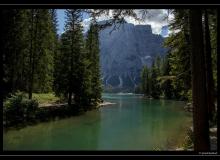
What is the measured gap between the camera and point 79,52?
16.6 meters

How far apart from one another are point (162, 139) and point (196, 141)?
5245mm

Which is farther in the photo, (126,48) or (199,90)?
(126,48)

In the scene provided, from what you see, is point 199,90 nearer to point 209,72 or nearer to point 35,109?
point 209,72

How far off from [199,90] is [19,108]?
382 centimetres

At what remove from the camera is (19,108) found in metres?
8.34

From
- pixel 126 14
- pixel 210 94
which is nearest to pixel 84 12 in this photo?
pixel 126 14

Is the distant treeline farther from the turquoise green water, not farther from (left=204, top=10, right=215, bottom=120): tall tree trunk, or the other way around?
(left=204, top=10, right=215, bottom=120): tall tree trunk

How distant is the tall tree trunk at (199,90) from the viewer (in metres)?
6.52

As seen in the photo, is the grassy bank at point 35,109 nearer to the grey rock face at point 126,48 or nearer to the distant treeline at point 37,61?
the distant treeline at point 37,61

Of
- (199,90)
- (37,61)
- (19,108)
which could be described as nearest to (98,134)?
(37,61)

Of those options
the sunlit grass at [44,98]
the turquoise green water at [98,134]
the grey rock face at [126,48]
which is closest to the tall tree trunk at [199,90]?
the grey rock face at [126,48]

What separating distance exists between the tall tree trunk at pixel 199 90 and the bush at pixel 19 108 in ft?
10.3

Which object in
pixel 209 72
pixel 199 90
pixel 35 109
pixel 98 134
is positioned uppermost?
pixel 209 72
